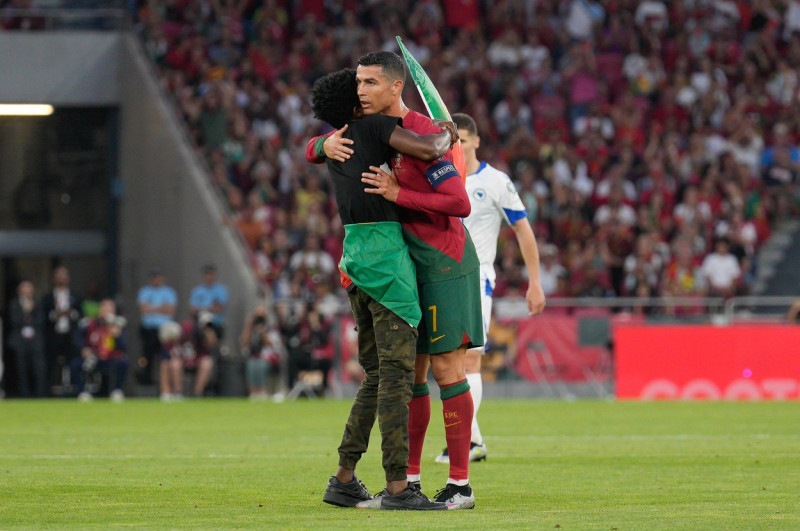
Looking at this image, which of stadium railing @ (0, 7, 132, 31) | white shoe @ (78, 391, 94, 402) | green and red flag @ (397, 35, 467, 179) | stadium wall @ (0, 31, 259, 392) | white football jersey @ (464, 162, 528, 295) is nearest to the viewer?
green and red flag @ (397, 35, 467, 179)

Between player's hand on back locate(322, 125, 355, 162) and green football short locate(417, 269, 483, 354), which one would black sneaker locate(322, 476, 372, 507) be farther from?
player's hand on back locate(322, 125, 355, 162)

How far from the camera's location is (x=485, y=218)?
10992mm

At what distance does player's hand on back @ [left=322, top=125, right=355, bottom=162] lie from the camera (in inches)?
282

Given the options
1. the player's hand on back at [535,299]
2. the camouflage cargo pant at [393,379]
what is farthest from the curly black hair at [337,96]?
the player's hand on back at [535,299]

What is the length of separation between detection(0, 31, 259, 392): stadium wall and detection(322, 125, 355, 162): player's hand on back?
18125mm

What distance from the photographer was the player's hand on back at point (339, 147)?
23.5 ft

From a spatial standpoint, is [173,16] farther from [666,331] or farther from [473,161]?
[473,161]

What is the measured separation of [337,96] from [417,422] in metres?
1.76

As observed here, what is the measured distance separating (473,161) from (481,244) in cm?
64

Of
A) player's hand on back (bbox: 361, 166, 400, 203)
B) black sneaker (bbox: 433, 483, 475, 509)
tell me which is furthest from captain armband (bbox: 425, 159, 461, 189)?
black sneaker (bbox: 433, 483, 475, 509)

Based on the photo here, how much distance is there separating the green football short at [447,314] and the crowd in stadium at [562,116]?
49.6ft

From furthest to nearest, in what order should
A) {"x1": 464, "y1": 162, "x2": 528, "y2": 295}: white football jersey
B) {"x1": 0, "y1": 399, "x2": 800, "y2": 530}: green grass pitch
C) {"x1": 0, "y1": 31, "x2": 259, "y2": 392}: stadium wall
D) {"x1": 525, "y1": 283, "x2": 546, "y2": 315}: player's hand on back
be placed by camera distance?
{"x1": 0, "y1": 31, "x2": 259, "y2": 392}: stadium wall < {"x1": 464, "y1": 162, "x2": 528, "y2": 295}: white football jersey < {"x1": 525, "y1": 283, "x2": 546, "y2": 315}: player's hand on back < {"x1": 0, "y1": 399, "x2": 800, "y2": 530}: green grass pitch

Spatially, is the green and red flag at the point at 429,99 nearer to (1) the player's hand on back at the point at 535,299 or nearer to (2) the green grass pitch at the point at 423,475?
(2) the green grass pitch at the point at 423,475

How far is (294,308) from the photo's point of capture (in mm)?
22703
